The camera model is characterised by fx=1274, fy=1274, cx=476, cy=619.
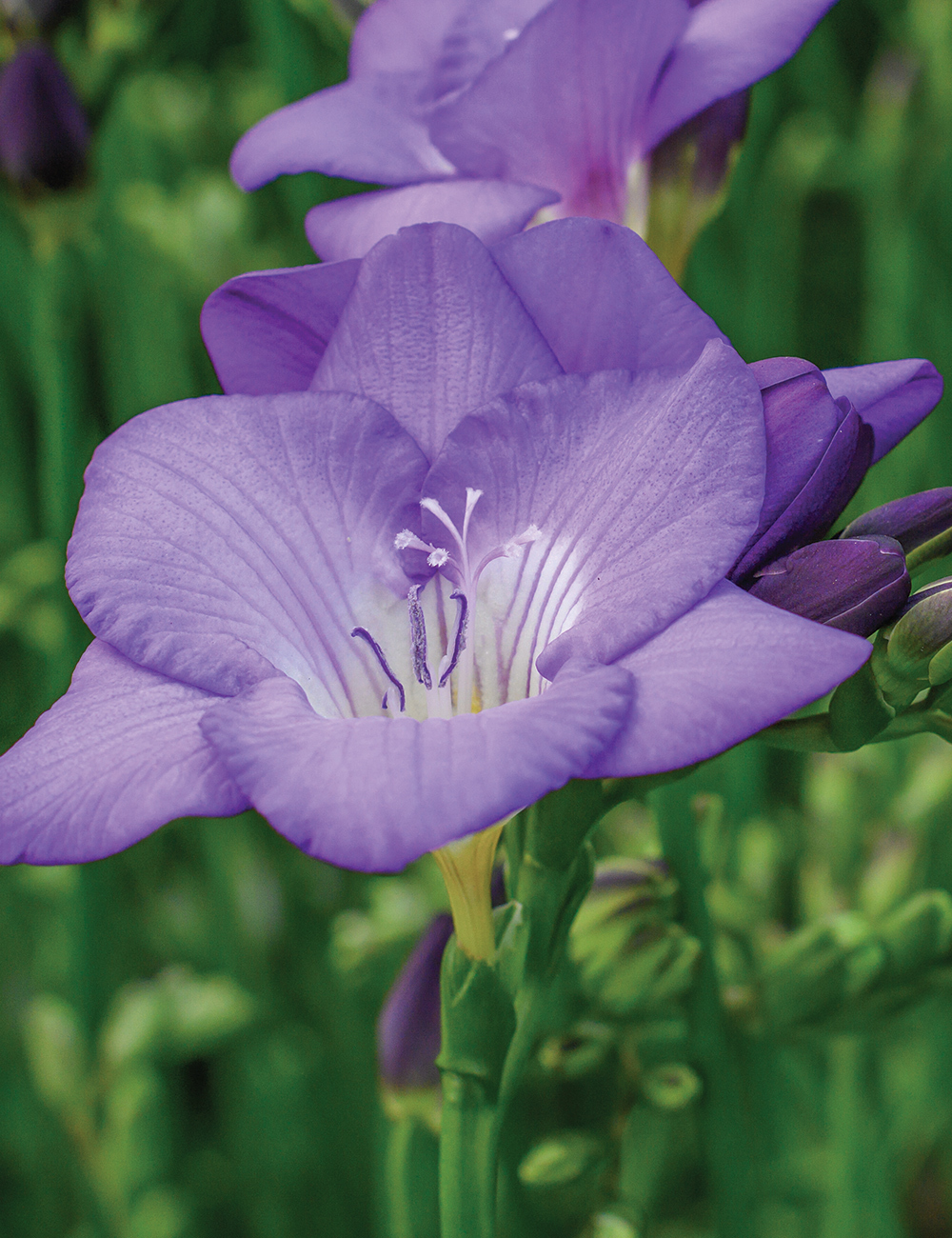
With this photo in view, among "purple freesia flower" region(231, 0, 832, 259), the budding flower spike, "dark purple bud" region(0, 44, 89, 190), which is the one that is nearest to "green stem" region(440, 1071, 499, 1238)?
the budding flower spike

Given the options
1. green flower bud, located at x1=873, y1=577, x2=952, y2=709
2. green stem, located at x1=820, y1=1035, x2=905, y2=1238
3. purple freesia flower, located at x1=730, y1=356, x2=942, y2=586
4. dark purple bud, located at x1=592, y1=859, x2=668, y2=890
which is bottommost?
green stem, located at x1=820, y1=1035, x2=905, y2=1238

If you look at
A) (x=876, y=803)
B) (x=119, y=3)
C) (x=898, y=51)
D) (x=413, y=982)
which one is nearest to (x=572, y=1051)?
(x=413, y=982)

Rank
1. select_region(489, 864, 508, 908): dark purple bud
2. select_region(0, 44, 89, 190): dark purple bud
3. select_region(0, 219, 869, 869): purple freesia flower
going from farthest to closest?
select_region(0, 44, 89, 190): dark purple bud
select_region(489, 864, 508, 908): dark purple bud
select_region(0, 219, 869, 869): purple freesia flower

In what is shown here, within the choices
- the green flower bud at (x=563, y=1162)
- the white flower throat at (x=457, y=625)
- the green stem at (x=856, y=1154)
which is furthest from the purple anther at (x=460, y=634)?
the green stem at (x=856, y=1154)

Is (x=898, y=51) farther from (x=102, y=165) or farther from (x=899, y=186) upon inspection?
(x=102, y=165)

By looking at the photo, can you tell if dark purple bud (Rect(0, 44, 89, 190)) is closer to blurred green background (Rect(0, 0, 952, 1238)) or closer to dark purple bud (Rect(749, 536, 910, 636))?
blurred green background (Rect(0, 0, 952, 1238))

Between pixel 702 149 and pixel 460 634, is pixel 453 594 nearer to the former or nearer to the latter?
pixel 460 634

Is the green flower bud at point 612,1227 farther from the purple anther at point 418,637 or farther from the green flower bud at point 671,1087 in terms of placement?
the purple anther at point 418,637

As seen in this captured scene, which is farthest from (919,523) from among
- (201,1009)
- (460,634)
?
(201,1009)
